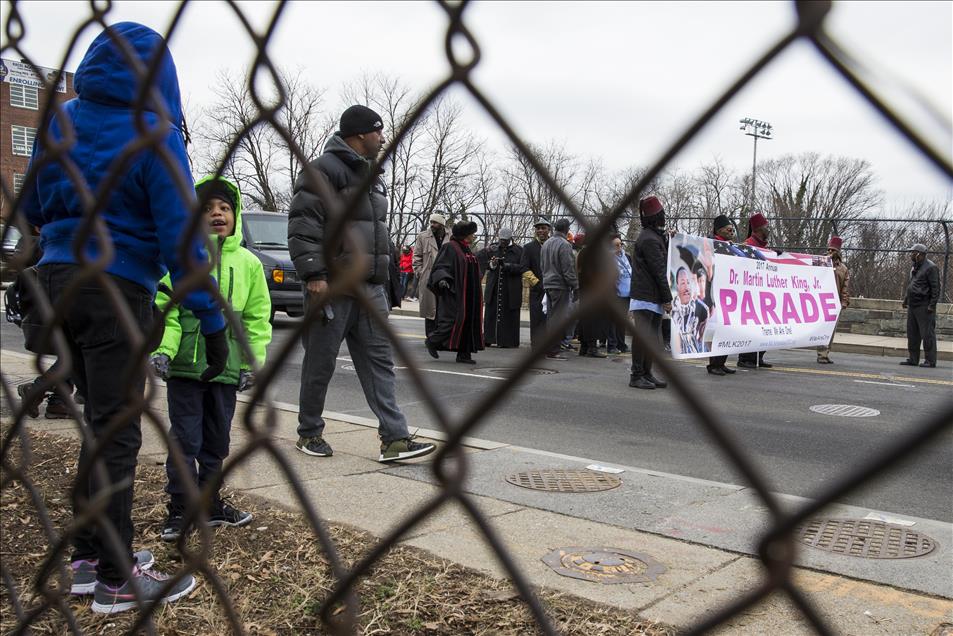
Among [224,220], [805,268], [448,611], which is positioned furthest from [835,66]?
[805,268]

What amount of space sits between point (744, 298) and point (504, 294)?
3.75 m

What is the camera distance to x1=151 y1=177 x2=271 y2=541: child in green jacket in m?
3.39

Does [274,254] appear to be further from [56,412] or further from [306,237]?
[306,237]

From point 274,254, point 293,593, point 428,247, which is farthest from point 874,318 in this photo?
point 293,593

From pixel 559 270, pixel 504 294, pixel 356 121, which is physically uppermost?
pixel 356 121

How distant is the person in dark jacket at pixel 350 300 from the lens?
4586 mm

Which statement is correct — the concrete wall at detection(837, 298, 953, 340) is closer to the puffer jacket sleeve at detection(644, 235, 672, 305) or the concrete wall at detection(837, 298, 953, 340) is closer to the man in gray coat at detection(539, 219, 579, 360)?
the man in gray coat at detection(539, 219, 579, 360)

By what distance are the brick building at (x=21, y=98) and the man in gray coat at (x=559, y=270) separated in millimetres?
8462

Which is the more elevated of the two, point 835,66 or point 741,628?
point 835,66

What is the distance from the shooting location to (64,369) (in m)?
1.40

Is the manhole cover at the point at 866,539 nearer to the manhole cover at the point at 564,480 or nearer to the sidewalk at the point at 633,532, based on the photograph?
the sidewalk at the point at 633,532

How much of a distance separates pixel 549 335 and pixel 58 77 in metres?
1.13

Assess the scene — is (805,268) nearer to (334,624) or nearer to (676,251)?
(676,251)

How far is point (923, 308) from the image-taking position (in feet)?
38.7
